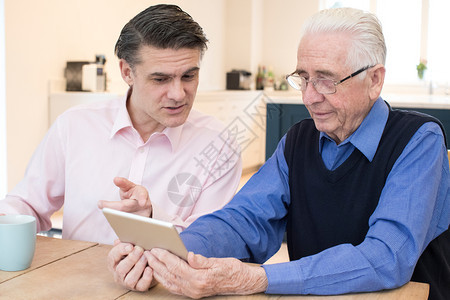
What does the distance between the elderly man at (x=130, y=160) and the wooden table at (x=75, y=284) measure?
41 cm

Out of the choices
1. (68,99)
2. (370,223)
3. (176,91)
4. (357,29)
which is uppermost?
(357,29)

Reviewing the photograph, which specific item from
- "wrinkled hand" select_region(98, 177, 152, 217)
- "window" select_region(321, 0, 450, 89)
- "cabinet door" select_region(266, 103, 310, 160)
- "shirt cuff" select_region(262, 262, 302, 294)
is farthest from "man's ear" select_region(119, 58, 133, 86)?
"window" select_region(321, 0, 450, 89)

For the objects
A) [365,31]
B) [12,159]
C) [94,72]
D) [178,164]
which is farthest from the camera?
[94,72]

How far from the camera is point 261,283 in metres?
1.12

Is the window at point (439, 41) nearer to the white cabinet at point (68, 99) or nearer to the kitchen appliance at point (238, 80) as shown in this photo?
the kitchen appliance at point (238, 80)

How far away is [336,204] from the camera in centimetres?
144

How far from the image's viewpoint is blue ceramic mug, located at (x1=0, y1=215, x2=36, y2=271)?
1216 millimetres

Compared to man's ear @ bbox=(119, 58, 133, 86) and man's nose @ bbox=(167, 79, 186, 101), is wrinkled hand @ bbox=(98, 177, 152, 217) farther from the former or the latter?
man's ear @ bbox=(119, 58, 133, 86)

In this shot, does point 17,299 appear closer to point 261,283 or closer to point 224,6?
point 261,283

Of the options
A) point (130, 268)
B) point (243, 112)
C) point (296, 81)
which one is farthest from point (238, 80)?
point (130, 268)

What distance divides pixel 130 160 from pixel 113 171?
0.06 meters

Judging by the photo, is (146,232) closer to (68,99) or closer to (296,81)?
(296,81)

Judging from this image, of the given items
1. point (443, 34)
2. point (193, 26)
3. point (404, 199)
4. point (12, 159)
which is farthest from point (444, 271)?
point (443, 34)

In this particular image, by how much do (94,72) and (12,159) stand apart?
910mm
